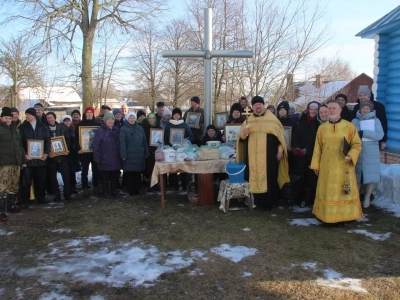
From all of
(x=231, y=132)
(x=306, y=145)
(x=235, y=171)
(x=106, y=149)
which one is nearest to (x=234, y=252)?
(x=235, y=171)

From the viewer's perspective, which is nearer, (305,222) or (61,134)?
(305,222)

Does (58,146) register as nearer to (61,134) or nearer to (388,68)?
(61,134)

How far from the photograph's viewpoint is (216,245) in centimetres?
494

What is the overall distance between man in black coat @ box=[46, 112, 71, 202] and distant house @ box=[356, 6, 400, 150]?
644 centimetres

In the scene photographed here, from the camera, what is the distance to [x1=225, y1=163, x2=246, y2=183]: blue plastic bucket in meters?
6.36

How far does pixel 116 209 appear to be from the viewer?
6840 millimetres

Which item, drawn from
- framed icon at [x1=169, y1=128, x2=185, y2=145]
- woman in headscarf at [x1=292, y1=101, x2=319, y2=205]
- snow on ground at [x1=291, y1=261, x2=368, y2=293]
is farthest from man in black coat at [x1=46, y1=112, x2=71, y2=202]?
snow on ground at [x1=291, y1=261, x2=368, y2=293]

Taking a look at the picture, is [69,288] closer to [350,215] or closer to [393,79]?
[350,215]

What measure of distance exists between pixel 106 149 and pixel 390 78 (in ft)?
19.9

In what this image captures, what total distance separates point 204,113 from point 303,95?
40.0ft

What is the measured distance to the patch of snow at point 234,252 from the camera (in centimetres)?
454

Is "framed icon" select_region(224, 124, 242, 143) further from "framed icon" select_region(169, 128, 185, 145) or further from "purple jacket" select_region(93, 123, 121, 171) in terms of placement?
"purple jacket" select_region(93, 123, 121, 171)

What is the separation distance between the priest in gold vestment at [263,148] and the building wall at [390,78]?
10.3 feet

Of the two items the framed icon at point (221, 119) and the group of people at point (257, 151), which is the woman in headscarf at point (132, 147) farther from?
the framed icon at point (221, 119)
